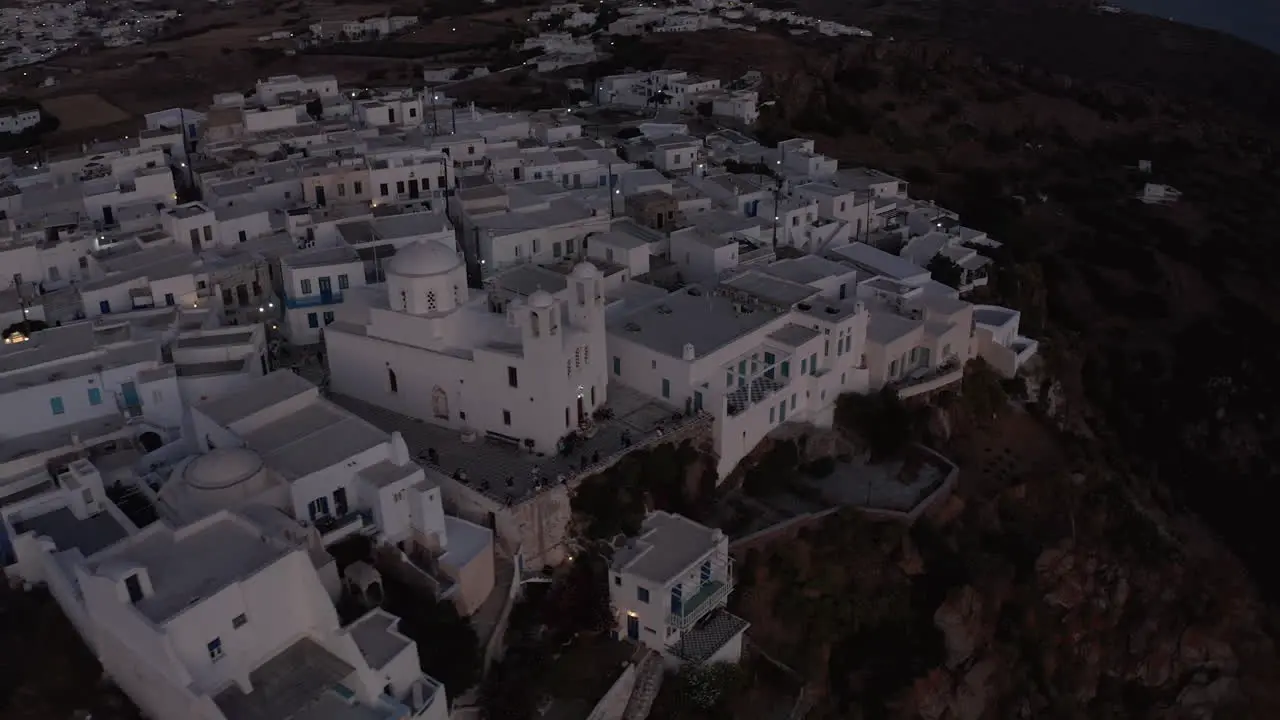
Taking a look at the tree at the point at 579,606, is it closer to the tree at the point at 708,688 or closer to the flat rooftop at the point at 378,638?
the tree at the point at 708,688

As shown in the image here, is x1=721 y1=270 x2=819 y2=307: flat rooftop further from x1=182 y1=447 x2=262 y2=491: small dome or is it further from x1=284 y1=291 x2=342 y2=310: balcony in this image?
x1=182 y1=447 x2=262 y2=491: small dome

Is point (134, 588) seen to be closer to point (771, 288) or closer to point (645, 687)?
point (645, 687)

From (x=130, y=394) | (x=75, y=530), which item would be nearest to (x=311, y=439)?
(x=75, y=530)

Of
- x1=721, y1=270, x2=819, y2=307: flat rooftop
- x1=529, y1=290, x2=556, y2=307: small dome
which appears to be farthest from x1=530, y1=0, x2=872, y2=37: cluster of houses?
x1=529, y1=290, x2=556, y2=307: small dome

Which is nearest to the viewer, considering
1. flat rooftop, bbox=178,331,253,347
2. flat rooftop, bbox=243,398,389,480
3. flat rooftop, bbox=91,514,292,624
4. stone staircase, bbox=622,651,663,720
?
flat rooftop, bbox=91,514,292,624

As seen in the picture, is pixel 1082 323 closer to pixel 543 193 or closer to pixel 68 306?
pixel 543 193
